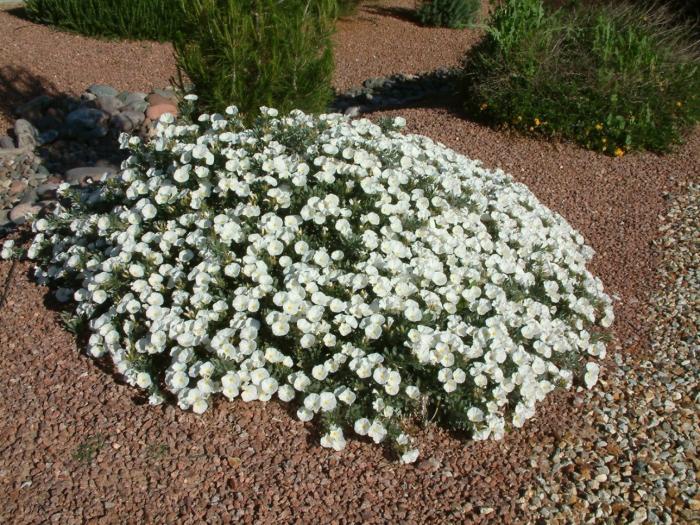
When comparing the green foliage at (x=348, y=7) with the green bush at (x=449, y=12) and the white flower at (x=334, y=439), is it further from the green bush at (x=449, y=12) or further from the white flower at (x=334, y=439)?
the white flower at (x=334, y=439)

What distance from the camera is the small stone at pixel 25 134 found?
6.98 meters

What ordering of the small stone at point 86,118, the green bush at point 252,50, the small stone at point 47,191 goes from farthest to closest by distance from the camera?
the small stone at point 86,118, the small stone at point 47,191, the green bush at point 252,50

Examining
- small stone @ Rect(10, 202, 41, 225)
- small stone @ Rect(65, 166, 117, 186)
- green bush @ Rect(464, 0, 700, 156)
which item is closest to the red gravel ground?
small stone @ Rect(10, 202, 41, 225)

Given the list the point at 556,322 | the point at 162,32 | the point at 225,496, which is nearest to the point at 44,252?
the point at 225,496

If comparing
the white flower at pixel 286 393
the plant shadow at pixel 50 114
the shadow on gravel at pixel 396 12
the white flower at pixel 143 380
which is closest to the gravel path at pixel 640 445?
the white flower at pixel 286 393

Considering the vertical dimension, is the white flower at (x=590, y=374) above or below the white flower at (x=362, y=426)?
below

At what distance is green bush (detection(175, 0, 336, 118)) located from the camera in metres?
5.06

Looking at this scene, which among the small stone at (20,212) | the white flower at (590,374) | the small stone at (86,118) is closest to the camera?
the white flower at (590,374)

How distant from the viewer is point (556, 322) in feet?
11.8

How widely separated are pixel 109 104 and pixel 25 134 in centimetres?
104

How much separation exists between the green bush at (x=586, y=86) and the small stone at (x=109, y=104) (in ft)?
12.5

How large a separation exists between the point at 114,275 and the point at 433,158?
1.98 metres

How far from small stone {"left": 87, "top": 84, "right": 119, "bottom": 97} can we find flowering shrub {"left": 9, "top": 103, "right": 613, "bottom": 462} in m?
4.38

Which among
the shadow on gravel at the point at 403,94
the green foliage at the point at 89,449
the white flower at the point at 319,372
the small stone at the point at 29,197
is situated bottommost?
the shadow on gravel at the point at 403,94
